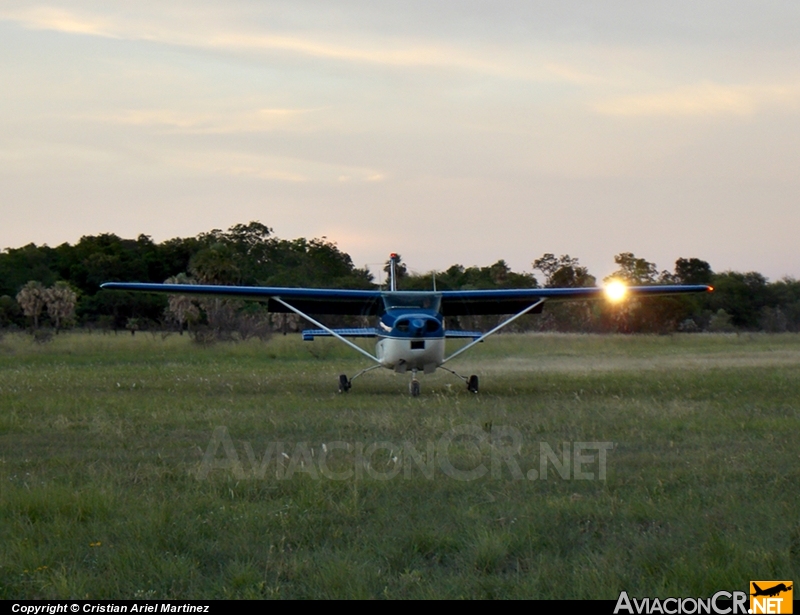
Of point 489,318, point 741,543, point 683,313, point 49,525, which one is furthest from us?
point 683,313

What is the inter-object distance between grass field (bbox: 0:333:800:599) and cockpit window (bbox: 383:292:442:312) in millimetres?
3535

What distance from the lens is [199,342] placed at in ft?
105

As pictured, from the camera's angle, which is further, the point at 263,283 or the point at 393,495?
the point at 263,283

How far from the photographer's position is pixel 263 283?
180 feet

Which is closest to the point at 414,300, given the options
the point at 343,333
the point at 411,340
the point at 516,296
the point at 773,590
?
the point at 343,333

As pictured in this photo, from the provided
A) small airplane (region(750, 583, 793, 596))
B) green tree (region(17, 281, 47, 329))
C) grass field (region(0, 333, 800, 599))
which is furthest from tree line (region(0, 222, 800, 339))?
small airplane (region(750, 583, 793, 596))

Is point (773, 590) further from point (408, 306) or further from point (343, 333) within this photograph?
point (343, 333)

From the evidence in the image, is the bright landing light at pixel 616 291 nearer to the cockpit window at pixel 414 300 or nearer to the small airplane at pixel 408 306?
the small airplane at pixel 408 306

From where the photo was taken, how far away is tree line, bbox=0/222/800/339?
44844mm

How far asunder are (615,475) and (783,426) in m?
3.70

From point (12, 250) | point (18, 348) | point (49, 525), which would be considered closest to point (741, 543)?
point (49, 525)

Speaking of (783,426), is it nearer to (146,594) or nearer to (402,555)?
(402,555)

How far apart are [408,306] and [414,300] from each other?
0.15m

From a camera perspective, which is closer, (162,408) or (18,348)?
(162,408)
